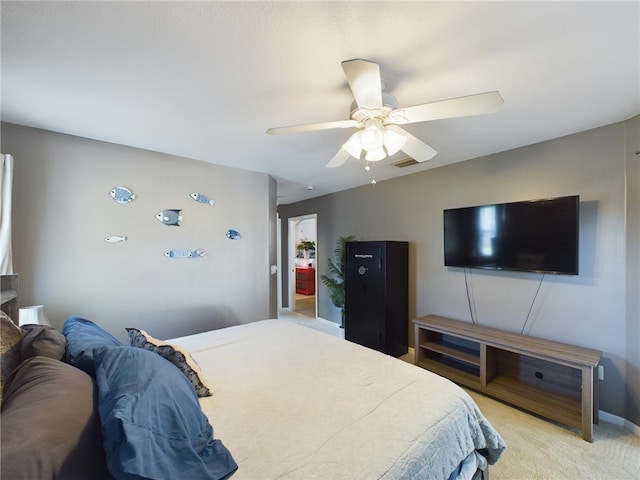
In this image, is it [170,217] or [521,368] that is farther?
[170,217]

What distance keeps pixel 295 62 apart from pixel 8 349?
1674mm

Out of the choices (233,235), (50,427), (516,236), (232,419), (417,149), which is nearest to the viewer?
(50,427)

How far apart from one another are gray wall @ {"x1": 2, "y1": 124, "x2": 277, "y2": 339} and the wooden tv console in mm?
2096

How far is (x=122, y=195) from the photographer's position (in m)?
2.50

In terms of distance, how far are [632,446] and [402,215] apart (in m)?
2.66

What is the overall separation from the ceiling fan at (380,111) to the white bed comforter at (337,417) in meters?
1.30

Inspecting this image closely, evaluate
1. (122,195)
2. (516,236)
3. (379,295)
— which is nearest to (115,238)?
(122,195)

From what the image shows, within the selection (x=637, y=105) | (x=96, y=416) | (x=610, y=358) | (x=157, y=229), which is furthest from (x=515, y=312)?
(x=157, y=229)

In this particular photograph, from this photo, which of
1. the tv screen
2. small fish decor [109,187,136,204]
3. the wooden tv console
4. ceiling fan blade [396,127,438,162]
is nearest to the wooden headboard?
small fish decor [109,187,136,204]

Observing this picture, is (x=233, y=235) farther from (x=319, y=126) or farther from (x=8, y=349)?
(x=8, y=349)

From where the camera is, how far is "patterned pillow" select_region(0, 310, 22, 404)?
88cm

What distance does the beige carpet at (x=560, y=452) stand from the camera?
63.8 inches

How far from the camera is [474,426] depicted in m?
1.31

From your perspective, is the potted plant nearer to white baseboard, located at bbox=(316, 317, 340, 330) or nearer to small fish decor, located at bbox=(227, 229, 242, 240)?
white baseboard, located at bbox=(316, 317, 340, 330)
